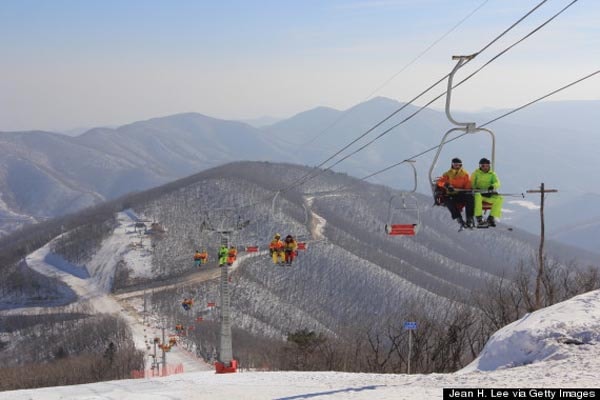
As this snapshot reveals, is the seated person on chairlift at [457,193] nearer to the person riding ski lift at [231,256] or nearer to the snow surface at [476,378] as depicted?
the snow surface at [476,378]

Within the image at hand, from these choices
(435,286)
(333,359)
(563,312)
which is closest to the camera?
(563,312)

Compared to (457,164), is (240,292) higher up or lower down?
lower down

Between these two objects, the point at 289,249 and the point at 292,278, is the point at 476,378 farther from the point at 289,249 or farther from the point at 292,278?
the point at 292,278

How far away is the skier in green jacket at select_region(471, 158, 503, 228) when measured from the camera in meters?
18.1

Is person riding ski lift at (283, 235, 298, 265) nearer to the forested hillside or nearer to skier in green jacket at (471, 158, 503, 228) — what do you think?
skier in green jacket at (471, 158, 503, 228)

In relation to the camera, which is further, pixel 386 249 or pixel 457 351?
pixel 386 249

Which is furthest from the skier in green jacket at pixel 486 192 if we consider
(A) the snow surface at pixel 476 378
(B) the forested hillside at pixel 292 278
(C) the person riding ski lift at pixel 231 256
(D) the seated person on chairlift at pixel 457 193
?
(B) the forested hillside at pixel 292 278

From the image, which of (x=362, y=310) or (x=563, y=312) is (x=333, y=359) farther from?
(x=362, y=310)

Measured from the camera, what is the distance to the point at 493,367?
1962 cm

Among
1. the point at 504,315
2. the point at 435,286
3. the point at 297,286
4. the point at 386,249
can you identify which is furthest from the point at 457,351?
the point at 386,249

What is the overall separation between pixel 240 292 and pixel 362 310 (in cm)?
2398

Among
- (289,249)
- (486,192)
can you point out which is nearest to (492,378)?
(486,192)

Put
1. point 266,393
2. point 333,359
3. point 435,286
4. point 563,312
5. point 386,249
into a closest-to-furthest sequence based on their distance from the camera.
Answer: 1. point 266,393
2. point 563,312
3. point 333,359
4. point 435,286
5. point 386,249

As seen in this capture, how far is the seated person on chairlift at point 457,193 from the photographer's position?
1836 centimetres
